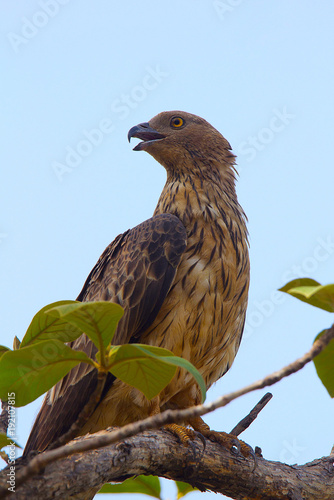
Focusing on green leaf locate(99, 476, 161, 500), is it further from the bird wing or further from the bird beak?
the bird beak

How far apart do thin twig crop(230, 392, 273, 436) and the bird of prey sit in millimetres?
278

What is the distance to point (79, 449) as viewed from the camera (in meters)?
1.88

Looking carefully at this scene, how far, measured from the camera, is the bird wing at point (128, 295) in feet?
15.1

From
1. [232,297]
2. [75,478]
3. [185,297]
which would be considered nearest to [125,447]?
[75,478]

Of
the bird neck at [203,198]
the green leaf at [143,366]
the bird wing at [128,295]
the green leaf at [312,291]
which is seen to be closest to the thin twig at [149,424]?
the green leaf at [312,291]

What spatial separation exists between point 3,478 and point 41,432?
253 centimetres

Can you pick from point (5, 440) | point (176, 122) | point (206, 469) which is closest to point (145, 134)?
point (176, 122)

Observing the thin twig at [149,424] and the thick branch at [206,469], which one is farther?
the thick branch at [206,469]

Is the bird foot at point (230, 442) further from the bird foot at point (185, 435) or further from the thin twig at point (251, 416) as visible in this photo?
the bird foot at point (185, 435)

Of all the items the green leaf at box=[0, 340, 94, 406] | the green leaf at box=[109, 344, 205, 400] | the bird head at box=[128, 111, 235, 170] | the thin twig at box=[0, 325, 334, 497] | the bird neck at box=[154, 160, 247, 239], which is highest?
the bird head at box=[128, 111, 235, 170]

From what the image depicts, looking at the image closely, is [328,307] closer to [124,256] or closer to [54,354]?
[54,354]

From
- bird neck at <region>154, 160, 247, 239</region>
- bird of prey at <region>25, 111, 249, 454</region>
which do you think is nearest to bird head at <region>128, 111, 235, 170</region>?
bird neck at <region>154, 160, 247, 239</region>

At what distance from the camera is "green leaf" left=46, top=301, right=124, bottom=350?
2.31m

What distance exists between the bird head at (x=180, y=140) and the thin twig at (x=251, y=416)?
2.89 metres
